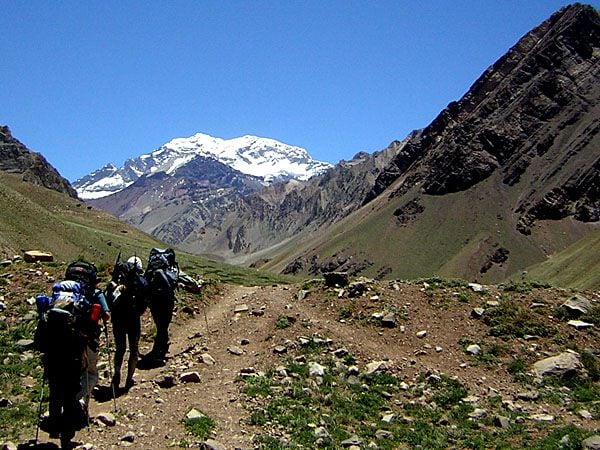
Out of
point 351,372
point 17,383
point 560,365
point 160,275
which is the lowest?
point 560,365

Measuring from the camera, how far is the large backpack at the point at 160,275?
56.1 ft

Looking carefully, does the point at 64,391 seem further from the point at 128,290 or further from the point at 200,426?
the point at 128,290

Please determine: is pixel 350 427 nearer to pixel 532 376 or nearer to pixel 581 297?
pixel 532 376

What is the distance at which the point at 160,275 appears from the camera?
56.1 ft

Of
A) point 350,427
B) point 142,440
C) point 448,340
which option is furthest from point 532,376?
point 142,440

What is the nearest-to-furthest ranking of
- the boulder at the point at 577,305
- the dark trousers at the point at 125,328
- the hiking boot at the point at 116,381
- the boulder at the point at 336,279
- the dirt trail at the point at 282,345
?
the dirt trail at the point at 282,345 → the hiking boot at the point at 116,381 → the dark trousers at the point at 125,328 → the boulder at the point at 577,305 → the boulder at the point at 336,279

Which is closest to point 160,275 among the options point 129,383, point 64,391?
point 129,383

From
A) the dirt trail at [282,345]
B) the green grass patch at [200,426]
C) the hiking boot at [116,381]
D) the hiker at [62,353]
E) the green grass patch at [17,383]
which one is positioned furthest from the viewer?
the hiking boot at [116,381]

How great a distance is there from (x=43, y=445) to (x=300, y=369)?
24.2 feet

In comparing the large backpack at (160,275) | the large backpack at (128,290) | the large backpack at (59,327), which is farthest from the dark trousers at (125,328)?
the large backpack at (59,327)

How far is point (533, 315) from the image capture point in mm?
20234

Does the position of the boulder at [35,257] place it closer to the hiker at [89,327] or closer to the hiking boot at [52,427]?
the hiker at [89,327]

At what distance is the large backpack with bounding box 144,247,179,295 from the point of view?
17109 mm

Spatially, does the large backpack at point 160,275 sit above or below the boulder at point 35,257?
below
